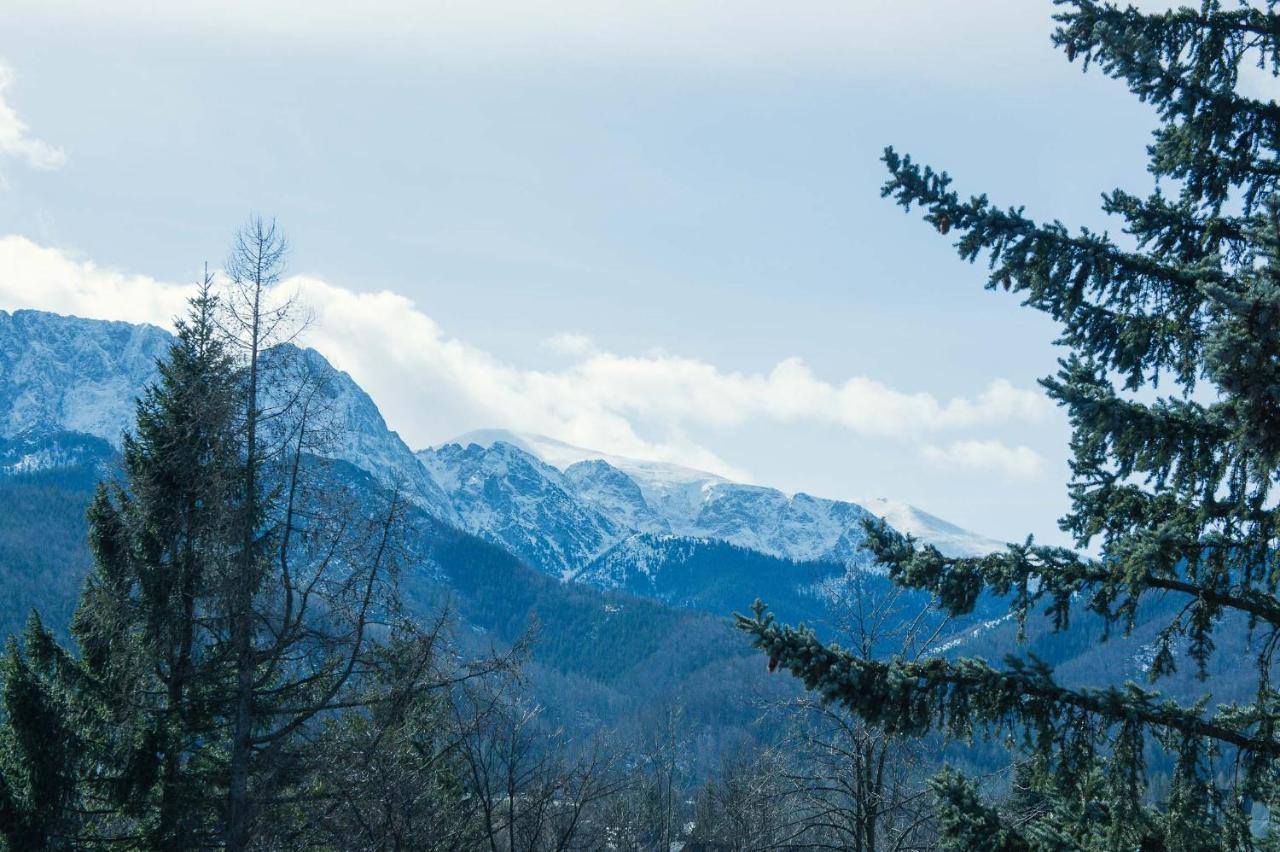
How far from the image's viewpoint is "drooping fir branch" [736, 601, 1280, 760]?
6.11m

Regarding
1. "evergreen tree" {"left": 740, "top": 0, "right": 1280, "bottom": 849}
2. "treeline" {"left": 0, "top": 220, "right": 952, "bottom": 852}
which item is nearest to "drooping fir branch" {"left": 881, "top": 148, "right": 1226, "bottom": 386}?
"evergreen tree" {"left": 740, "top": 0, "right": 1280, "bottom": 849}

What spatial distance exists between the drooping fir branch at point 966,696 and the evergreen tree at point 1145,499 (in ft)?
0.05

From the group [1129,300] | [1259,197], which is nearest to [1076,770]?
[1129,300]

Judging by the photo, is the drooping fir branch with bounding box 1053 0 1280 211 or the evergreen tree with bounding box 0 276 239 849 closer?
the drooping fir branch with bounding box 1053 0 1280 211

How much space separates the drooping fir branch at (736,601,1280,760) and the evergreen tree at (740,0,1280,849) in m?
0.01

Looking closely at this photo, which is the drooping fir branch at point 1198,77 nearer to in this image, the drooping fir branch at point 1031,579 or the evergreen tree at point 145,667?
the drooping fir branch at point 1031,579

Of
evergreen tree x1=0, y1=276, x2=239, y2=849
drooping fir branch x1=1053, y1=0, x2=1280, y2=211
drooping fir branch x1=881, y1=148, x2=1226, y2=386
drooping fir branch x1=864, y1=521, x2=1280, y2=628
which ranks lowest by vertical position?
evergreen tree x1=0, y1=276, x2=239, y2=849

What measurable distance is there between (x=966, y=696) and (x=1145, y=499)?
2226mm

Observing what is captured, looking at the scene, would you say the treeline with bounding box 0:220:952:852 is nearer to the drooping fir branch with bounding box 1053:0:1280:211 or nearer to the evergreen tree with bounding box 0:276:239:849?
the evergreen tree with bounding box 0:276:239:849

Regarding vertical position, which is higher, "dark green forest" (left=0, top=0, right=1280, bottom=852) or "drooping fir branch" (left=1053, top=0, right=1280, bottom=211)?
"drooping fir branch" (left=1053, top=0, right=1280, bottom=211)

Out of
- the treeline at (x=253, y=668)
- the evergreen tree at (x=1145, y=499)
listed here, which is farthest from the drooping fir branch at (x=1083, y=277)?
the treeline at (x=253, y=668)

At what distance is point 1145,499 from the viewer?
7.18 m

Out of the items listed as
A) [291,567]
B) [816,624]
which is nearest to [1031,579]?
[816,624]

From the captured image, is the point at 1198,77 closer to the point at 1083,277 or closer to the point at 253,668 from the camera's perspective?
the point at 1083,277
